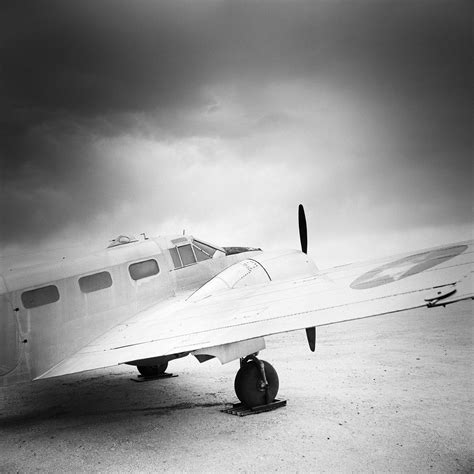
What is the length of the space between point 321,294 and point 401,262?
1015 millimetres

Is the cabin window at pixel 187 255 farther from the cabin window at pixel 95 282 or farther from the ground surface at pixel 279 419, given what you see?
the ground surface at pixel 279 419

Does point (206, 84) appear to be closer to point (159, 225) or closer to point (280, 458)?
point (159, 225)

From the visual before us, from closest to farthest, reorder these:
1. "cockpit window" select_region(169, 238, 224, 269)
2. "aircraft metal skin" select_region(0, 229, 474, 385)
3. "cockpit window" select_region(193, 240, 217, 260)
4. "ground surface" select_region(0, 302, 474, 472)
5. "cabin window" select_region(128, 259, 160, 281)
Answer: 1. "aircraft metal skin" select_region(0, 229, 474, 385)
2. "ground surface" select_region(0, 302, 474, 472)
3. "cabin window" select_region(128, 259, 160, 281)
4. "cockpit window" select_region(169, 238, 224, 269)
5. "cockpit window" select_region(193, 240, 217, 260)

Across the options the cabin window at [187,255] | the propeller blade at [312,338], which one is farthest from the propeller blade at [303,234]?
the cabin window at [187,255]

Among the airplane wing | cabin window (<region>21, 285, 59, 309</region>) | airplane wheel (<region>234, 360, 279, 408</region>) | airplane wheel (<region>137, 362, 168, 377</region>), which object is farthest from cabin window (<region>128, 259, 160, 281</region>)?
airplane wheel (<region>137, 362, 168, 377</region>)

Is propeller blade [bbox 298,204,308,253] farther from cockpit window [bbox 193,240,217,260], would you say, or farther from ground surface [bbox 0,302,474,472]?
ground surface [bbox 0,302,474,472]

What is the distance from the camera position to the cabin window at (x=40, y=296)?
6.22 m

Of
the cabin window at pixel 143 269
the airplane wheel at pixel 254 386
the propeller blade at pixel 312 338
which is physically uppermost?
the cabin window at pixel 143 269

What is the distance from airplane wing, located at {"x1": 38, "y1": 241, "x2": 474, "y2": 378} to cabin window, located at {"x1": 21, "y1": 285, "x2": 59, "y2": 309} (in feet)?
2.78

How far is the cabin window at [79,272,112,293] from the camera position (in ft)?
22.0

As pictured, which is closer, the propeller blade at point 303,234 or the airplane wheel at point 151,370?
the propeller blade at point 303,234

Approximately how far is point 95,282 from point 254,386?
2803 mm

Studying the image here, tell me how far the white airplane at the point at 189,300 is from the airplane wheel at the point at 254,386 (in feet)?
0.05

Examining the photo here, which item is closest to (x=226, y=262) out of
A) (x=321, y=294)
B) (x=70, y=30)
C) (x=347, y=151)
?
(x=347, y=151)
